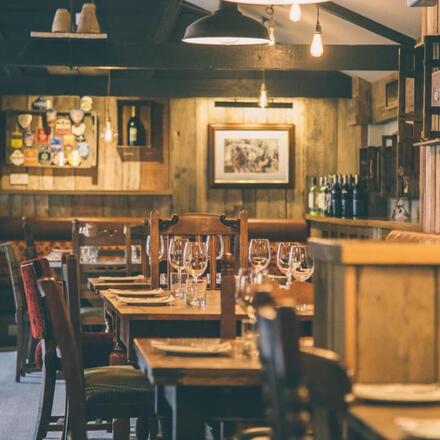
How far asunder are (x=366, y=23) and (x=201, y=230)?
3.61 meters

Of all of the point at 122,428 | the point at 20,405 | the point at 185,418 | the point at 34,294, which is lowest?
the point at 20,405

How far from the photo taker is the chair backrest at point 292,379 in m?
1.79

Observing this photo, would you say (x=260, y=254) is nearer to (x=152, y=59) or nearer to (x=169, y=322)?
(x=169, y=322)

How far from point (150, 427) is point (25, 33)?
6.66 m

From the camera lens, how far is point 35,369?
24.5ft

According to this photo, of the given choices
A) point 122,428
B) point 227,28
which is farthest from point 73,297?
point 227,28

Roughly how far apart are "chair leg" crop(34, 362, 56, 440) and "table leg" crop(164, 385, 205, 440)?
6.43 feet

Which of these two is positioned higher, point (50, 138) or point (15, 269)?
point (50, 138)

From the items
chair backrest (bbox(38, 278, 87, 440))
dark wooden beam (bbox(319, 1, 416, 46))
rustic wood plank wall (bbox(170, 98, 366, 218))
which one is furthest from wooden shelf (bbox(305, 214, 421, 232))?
chair backrest (bbox(38, 278, 87, 440))

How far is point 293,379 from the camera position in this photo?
1794mm

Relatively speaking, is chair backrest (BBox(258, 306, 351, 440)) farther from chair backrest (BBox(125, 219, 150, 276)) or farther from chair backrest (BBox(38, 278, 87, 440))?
chair backrest (BBox(125, 219, 150, 276))

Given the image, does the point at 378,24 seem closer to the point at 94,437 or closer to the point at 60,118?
the point at 60,118

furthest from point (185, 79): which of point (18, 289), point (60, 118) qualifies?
point (18, 289)

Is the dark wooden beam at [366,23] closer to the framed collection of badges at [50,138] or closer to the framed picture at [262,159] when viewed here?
the framed picture at [262,159]
